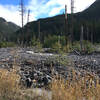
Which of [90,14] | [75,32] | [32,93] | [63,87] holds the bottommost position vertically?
[32,93]

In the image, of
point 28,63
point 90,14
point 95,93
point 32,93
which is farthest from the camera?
point 90,14

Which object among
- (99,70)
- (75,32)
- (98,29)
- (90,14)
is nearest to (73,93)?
(99,70)

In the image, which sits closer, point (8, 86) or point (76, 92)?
point (76, 92)

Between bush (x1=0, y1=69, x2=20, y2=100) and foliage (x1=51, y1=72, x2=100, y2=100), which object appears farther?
bush (x1=0, y1=69, x2=20, y2=100)

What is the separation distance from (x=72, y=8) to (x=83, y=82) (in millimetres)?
19552

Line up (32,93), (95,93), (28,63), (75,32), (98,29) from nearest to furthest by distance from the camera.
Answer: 1. (95,93)
2. (32,93)
3. (28,63)
4. (98,29)
5. (75,32)

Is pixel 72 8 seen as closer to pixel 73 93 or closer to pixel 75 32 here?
pixel 73 93

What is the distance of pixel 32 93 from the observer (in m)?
3.43

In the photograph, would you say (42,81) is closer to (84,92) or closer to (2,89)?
(2,89)

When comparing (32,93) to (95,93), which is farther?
(32,93)

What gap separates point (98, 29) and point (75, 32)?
7372 mm

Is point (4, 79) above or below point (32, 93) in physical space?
above

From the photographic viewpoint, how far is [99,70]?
5641mm

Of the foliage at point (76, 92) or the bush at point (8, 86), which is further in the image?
the bush at point (8, 86)
